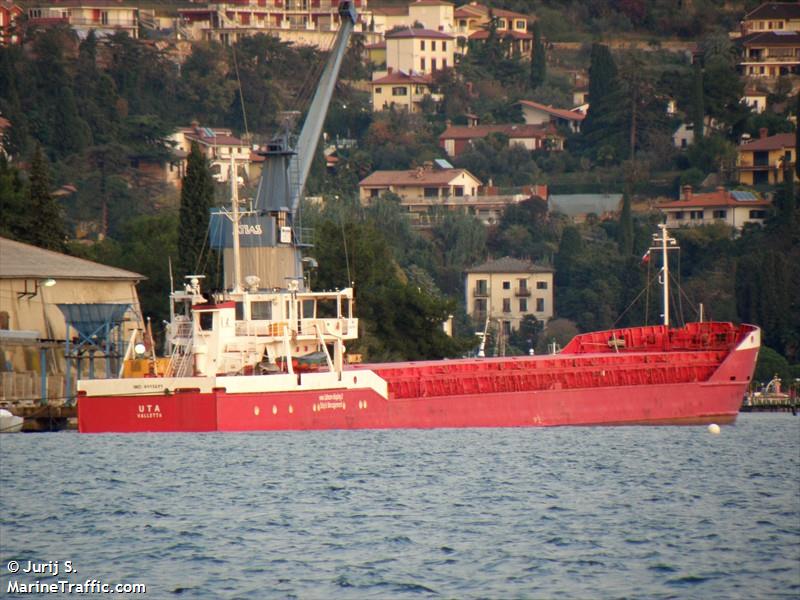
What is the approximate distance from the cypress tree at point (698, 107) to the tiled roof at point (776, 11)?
29028 millimetres

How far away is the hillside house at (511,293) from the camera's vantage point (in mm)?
115125

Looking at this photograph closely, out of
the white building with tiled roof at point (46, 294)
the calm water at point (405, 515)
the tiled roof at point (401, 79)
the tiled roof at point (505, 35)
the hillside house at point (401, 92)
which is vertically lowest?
the calm water at point (405, 515)

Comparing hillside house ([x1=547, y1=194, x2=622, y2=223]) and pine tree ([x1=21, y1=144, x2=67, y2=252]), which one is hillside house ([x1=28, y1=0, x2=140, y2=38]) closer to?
hillside house ([x1=547, y1=194, x2=622, y2=223])

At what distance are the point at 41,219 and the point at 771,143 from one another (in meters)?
72.8

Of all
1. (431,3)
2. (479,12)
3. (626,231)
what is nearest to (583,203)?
(626,231)

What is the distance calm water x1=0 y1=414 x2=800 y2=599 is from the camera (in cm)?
2962

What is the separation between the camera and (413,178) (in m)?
139

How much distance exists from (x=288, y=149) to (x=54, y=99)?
7865 cm

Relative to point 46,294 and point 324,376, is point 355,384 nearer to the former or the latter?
point 324,376

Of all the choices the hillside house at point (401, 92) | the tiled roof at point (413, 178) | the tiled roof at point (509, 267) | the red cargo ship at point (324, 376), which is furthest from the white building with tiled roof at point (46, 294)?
the hillside house at point (401, 92)

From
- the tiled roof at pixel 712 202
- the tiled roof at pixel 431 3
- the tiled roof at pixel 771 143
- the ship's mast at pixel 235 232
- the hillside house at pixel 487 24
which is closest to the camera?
the ship's mast at pixel 235 232

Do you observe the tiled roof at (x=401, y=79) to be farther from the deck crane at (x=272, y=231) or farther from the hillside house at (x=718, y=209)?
the deck crane at (x=272, y=231)

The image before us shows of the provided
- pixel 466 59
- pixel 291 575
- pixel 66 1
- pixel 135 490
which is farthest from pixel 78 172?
pixel 291 575

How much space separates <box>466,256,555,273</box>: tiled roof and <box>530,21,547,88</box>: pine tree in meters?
55.0
